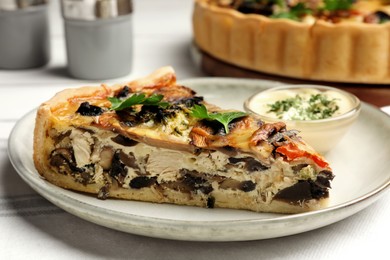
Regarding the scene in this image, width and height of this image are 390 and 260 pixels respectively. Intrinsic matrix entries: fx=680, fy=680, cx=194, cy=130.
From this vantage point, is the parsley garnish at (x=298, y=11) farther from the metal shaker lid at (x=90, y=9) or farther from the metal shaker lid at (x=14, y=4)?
the metal shaker lid at (x=14, y=4)

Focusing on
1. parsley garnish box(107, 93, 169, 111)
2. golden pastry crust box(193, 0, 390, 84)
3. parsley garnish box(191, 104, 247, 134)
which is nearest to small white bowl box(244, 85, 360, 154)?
parsley garnish box(191, 104, 247, 134)

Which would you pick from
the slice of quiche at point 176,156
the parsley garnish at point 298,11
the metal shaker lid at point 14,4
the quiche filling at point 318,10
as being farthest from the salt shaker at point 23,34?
the slice of quiche at point 176,156

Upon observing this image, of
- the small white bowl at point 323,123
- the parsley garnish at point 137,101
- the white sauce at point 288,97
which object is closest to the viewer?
the parsley garnish at point 137,101

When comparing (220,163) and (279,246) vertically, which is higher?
(220,163)

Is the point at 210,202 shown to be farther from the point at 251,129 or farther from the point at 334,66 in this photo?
the point at 334,66

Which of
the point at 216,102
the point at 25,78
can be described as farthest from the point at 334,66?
the point at 25,78

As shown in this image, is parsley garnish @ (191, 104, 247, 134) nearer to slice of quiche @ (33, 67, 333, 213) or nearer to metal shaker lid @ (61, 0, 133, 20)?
slice of quiche @ (33, 67, 333, 213)
